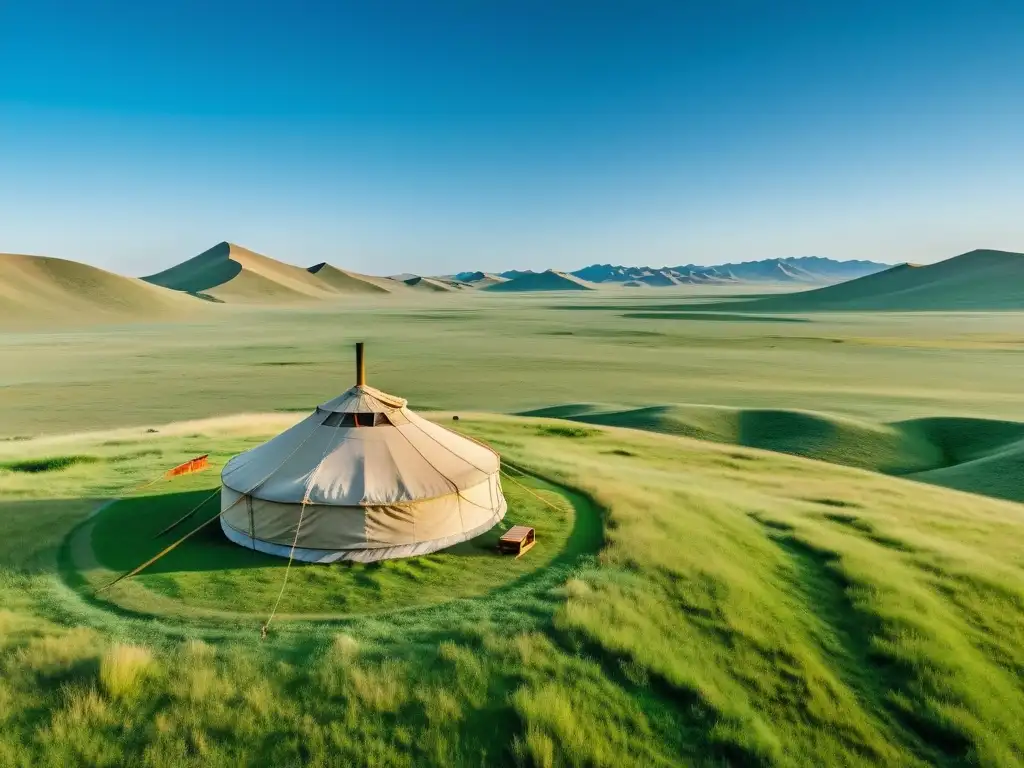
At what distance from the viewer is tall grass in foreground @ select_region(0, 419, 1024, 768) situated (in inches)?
291

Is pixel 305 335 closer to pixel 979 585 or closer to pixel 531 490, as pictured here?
pixel 531 490

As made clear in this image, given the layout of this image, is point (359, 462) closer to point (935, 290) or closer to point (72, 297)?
point (72, 297)

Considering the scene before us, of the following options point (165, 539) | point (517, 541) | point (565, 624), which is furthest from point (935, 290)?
point (165, 539)

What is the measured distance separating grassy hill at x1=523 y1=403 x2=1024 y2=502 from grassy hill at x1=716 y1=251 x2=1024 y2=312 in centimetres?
11661

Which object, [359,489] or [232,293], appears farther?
[232,293]

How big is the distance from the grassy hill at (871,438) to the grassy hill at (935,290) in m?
117

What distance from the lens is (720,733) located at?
7.94 metres

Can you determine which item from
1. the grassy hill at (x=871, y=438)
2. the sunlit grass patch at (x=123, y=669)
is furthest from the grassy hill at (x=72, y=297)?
the sunlit grass patch at (x=123, y=669)

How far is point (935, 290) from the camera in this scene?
14638 cm

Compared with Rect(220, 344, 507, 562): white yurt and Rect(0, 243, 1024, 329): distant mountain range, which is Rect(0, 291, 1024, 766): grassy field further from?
Rect(0, 243, 1024, 329): distant mountain range

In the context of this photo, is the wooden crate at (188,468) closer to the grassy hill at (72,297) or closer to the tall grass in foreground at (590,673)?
the tall grass in foreground at (590,673)

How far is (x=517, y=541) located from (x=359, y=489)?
Answer: 3.25 m

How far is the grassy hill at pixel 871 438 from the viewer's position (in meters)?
23.1

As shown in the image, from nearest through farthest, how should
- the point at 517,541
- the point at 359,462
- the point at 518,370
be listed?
1. the point at 517,541
2. the point at 359,462
3. the point at 518,370
